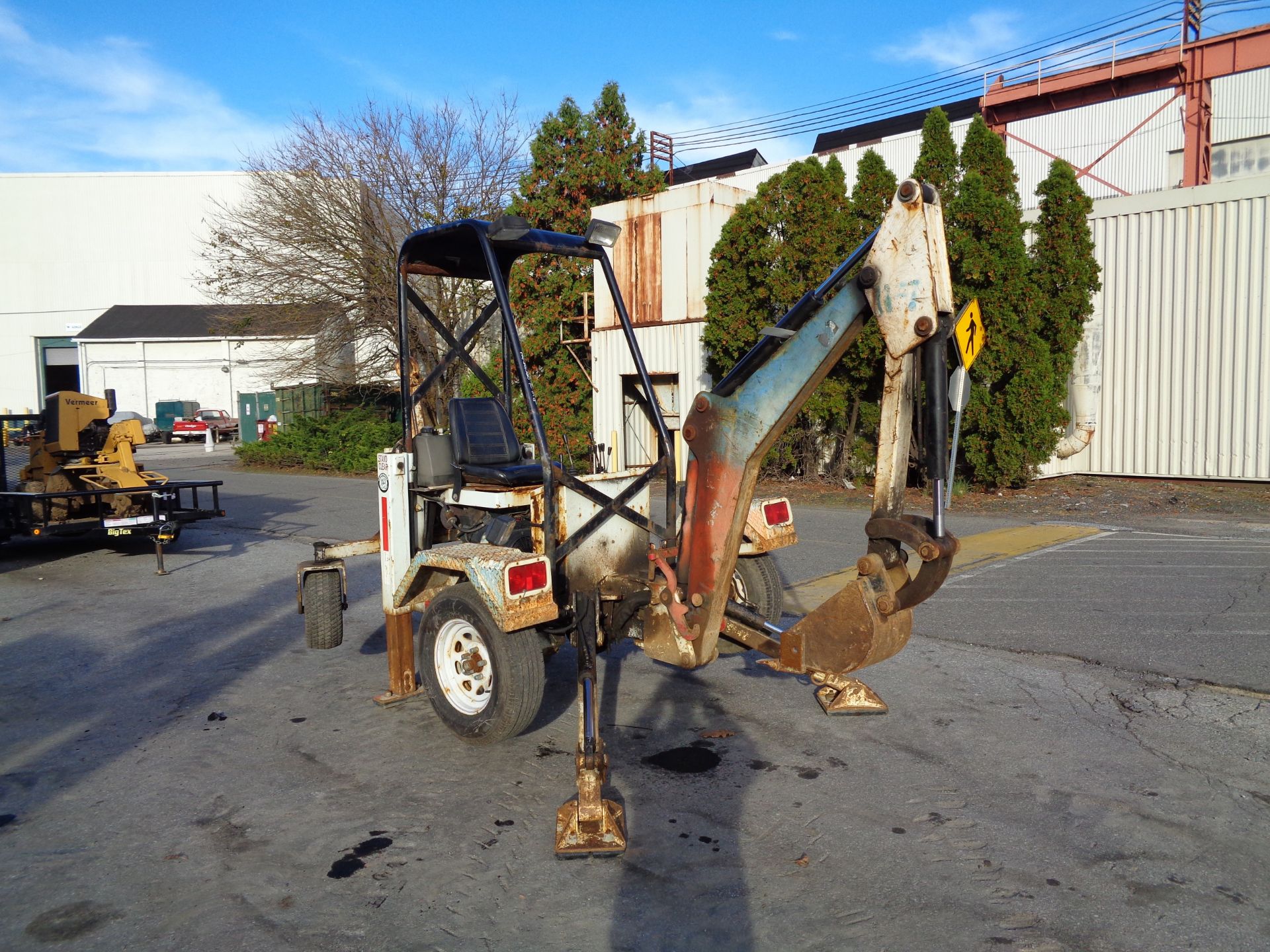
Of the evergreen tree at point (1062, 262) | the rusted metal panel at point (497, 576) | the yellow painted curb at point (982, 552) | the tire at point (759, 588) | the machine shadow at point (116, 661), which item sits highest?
the evergreen tree at point (1062, 262)

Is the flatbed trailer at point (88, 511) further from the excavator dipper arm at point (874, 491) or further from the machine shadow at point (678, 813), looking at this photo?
the excavator dipper arm at point (874, 491)

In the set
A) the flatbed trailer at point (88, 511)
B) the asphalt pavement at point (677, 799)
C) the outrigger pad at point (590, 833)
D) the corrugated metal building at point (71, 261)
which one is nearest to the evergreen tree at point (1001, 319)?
the asphalt pavement at point (677, 799)

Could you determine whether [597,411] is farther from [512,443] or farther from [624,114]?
[512,443]

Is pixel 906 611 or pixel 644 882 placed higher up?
pixel 906 611

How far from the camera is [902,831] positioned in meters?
3.97

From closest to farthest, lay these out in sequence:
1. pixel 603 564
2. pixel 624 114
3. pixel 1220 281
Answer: pixel 603 564
pixel 1220 281
pixel 624 114

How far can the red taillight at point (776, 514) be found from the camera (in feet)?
19.5

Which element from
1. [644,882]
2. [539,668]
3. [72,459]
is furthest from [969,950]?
[72,459]

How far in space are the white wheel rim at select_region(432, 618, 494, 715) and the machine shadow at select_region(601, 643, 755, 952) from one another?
29.3 inches

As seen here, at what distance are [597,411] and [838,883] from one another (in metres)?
18.2

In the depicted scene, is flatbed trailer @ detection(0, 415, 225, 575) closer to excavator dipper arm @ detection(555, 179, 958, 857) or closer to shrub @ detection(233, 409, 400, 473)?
excavator dipper arm @ detection(555, 179, 958, 857)

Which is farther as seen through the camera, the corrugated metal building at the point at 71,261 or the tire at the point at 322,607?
the corrugated metal building at the point at 71,261

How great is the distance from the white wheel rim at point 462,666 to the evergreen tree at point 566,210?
55.1 ft

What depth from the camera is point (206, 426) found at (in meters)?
42.6
